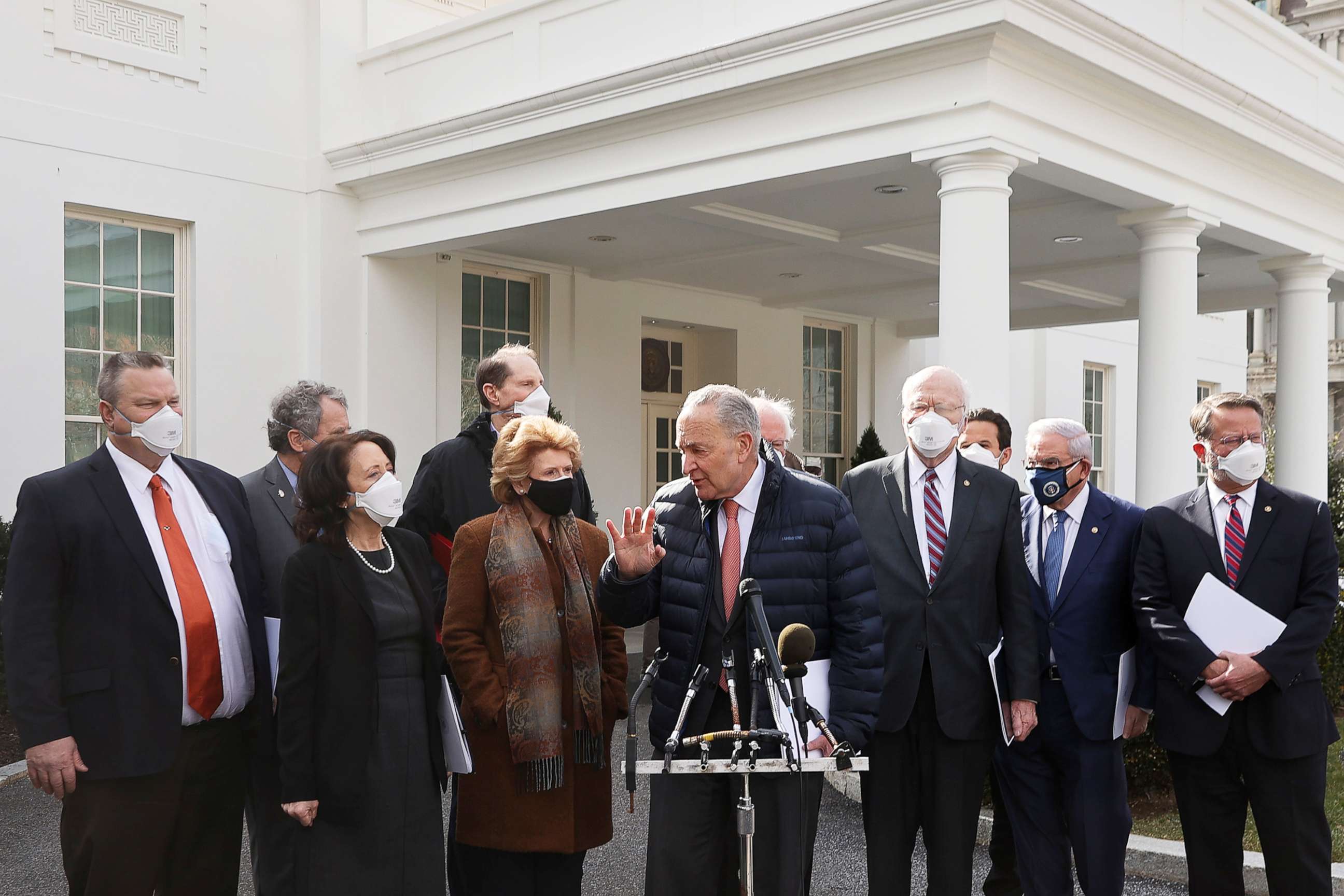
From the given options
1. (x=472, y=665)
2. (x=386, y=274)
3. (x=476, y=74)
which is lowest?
(x=472, y=665)

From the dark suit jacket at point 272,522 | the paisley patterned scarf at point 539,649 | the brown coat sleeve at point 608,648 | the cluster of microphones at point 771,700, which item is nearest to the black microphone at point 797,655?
→ the cluster of microphones at point 771,700

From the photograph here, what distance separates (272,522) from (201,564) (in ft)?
1.53

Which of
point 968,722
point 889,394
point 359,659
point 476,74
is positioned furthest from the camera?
point 889,394

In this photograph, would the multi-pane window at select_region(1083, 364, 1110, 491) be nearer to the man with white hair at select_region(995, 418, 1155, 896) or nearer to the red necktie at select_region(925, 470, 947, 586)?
the man with white hair at select_region(995, 418, 1155, 896)

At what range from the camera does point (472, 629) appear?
3865 mm

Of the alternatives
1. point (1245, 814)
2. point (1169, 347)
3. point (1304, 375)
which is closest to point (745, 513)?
point (1245, 814)

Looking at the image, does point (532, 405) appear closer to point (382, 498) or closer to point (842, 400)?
point (382, 498)

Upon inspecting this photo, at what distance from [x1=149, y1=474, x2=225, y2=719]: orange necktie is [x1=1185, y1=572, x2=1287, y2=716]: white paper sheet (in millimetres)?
3327

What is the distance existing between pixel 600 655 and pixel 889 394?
565 inches

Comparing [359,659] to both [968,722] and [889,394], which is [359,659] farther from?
[889,394]

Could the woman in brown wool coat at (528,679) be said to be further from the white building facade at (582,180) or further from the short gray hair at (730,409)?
the white building facade at (582,180)

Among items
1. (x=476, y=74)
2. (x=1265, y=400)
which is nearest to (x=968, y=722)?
(x=476, y=74)

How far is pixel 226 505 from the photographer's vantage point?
415cm

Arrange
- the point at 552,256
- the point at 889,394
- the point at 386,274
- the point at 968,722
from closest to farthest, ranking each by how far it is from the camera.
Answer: the point at 968,722 < the point at 386,274 < the point at 552,256 < the point at 889,394
